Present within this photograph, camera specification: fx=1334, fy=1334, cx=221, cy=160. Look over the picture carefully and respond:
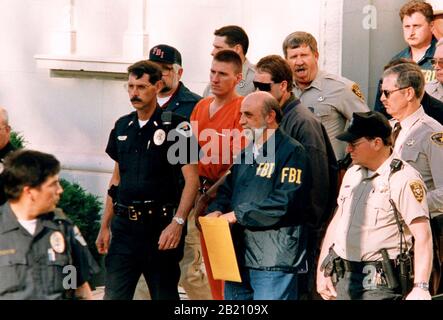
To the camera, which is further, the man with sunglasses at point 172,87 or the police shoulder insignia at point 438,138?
the man with sunglasses at point 172,87

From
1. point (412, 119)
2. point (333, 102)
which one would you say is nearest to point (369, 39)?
point (333, 102)

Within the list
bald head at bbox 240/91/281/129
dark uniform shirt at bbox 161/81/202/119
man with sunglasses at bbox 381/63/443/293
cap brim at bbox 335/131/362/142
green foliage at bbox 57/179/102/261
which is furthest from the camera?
green foliage at bbox 57/179/102/261

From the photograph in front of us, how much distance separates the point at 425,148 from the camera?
8.84 m

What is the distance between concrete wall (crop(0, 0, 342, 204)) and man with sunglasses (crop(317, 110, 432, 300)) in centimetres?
312

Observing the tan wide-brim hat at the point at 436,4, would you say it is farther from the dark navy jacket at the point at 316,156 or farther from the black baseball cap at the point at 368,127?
the black baseball cap at the point at 368,127

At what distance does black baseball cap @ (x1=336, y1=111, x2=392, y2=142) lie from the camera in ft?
27.0

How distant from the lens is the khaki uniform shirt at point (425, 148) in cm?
875

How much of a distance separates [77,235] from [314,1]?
4749 millimetres

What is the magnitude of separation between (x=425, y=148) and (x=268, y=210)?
1.23m

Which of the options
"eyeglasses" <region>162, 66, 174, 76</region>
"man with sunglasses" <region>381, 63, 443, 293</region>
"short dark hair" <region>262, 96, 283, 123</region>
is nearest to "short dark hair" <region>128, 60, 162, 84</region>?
"eyeglasses" <region>162, 66, 174, 76</region>

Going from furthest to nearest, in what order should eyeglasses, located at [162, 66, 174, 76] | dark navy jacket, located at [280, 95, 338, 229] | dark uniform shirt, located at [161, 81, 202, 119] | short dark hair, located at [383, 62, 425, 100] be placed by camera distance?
1. eyeglasses, located at [162, 66, 174, 76]
2. dark uniform shirt, located at [161, 81, 202, 119]
3. short dark hair, located at [383, 62, 425, 100]
4. dark navy jacket, located at [280, 95, 338, 229]

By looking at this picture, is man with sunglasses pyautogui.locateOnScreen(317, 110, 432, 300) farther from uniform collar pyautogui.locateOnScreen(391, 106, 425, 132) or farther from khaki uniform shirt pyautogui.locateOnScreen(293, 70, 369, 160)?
khaki uniform shirt pyautogui.locateOnScreen(293, 70, 369, 160)

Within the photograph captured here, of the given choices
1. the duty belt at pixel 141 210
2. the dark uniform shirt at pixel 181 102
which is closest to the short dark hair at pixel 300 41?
the dark uniform shirt at pixel 181 102

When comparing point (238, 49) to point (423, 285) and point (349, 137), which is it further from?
point (423, 285)
